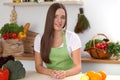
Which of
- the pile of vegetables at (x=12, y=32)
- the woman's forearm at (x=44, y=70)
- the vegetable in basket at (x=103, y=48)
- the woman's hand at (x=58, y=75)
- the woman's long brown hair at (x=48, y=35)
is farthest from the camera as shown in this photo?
the pile of vegetables at (x=12, y=32)

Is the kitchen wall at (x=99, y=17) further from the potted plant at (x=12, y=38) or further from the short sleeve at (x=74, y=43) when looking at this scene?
the short sleeve at (x=74, y=43)

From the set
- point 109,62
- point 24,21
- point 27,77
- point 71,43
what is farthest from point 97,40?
point 27,77

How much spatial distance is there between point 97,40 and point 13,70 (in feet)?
4.52

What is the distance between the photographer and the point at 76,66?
1.96 m

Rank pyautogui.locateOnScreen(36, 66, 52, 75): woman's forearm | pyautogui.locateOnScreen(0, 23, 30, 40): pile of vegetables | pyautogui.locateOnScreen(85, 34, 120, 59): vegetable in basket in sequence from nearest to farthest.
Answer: pyautogui.locateOnScreen(36, 66, 52, 75): woman's forearm < pyautogui.locateOnScreen(85, 34, 120, 59): vegetable in basket < pyautogui.locateOnScreen(0, 23, 30, 40): pile of vegetables

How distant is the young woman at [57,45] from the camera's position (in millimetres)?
2000

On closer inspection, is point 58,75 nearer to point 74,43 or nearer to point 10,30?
point 74,43

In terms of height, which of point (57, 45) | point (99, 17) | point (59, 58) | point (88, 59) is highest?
point (99, 17)

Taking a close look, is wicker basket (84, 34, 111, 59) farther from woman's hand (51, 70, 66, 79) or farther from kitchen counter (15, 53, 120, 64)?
woman's hand (51, 70, 66, 79)

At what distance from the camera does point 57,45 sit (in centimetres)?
207

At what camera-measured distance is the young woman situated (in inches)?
78.7

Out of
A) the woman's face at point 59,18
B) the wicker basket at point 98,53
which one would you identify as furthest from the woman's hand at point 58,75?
the wicker basket at point 98,53

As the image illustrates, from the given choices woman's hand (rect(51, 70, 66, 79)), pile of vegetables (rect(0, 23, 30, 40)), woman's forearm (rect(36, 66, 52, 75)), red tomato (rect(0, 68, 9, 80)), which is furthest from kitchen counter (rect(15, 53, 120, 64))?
red tomato (rect(0, 68, 9, 80))

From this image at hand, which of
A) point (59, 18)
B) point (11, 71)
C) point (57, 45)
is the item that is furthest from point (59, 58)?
point (11, 71)
